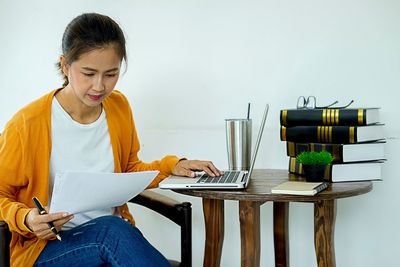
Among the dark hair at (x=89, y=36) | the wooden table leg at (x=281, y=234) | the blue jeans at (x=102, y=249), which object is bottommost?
the wooden table leg at (x=281, y=234)

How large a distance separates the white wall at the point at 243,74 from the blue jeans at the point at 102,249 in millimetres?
755

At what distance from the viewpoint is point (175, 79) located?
2076mm

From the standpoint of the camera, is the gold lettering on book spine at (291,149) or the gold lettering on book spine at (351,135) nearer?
the gold lettering on book spine at (351,135)

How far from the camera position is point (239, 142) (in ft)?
5.65

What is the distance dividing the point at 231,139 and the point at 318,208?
400 mm

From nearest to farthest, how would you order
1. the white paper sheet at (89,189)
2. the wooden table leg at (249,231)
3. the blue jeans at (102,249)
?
the white paper sheet at (89,189), the blue jeans at (102,249), the wooden table leg at (249,231)

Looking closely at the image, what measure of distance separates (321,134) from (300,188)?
29 cm

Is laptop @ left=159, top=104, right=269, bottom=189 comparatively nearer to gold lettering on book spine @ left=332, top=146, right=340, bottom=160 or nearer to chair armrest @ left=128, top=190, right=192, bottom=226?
chair armrest @ left=128, top=190, right=192, bottom=226

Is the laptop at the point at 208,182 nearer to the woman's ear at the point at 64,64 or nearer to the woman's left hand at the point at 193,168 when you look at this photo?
the woman's left hand at the point at 193,168

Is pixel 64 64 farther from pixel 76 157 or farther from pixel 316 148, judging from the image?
pixel 316 148

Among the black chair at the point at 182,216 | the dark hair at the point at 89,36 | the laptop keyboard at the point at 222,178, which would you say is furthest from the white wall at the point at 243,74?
the dark hair at the point at 89,36

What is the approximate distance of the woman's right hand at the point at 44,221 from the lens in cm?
123

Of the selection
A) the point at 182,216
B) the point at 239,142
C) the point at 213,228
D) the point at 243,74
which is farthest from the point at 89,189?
the point at 243,74

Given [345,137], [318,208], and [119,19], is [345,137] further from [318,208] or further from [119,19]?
[119,19]
